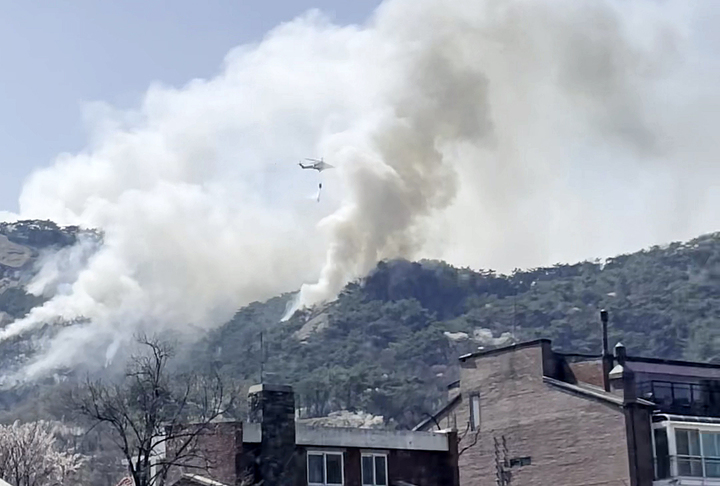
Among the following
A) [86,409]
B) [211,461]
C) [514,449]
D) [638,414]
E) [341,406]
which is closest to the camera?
[86,409]

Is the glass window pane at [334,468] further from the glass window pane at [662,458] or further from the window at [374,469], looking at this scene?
the glass window pane at [662,458]

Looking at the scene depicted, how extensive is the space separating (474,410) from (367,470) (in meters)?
14.9

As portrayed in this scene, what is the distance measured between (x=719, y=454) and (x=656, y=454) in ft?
11.3

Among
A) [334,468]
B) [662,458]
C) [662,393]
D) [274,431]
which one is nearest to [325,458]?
[334,468]

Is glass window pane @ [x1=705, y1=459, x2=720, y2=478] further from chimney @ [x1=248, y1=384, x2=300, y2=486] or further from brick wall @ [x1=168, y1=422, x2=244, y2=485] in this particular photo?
brick wall @ [x1=168, y1=422, x2=244, y2=485]

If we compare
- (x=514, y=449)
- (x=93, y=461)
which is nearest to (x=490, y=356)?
(x=514, y=449)

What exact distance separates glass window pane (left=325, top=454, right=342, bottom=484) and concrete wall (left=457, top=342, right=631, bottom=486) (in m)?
12.8

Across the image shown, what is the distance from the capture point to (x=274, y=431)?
39844 mm

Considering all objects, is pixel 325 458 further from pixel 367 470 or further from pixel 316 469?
pixel 367 470

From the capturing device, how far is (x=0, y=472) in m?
58.2

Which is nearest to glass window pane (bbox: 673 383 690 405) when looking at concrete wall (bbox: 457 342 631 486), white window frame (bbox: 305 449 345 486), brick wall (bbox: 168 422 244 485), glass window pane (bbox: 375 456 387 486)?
concrete wall (bbox: 457 342 631 486)

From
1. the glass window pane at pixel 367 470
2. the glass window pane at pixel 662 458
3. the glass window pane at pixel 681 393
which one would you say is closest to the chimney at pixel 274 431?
A: the glass window pane at pixel 367 470

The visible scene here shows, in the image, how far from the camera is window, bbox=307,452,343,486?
4341 cm

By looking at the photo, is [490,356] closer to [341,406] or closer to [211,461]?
[211,461]
